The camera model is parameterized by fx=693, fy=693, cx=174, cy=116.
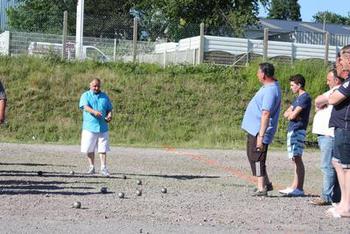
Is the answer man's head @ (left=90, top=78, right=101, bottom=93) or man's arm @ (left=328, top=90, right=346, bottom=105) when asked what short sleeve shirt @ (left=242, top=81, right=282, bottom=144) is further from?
man's head @ (left=90, top=78, right=101, bottom=93)

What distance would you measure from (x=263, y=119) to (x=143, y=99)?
1568cm

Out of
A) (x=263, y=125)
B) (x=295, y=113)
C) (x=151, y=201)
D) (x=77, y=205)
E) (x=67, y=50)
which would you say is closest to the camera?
(x=77, y=205)

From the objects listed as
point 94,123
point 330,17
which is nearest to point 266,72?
point 94,123

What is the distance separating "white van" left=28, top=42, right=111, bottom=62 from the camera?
2728 centimetres

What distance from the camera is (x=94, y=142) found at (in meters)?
13.0

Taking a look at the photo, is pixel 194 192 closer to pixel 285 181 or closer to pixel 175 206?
pixel 175 206

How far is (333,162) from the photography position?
8672 mm

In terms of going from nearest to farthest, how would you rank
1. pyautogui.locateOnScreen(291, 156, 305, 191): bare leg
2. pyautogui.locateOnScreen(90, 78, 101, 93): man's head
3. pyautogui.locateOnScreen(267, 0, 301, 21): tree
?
pyautogui.locateOnScreen(291, 156, 305, 191): bare leg → pyautogui.locateOnScreen(90, 78, 101, 93): man's head → pyautogui.locateOnScreen(267, 0, 301, 21): tree

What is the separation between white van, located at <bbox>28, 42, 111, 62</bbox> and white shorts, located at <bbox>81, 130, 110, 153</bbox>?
582 inches

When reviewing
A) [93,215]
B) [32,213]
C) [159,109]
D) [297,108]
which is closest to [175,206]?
[93,215]

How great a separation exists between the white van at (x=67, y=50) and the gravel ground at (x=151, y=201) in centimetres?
1199

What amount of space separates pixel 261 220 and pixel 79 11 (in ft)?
75.4

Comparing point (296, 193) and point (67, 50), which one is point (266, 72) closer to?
point (296, 193)

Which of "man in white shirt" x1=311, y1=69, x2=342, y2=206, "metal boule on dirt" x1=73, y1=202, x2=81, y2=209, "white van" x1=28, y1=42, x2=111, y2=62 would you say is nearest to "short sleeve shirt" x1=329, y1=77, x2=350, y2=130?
"man in white shirt" x1=311, y1=69, x2=342, y2=206
